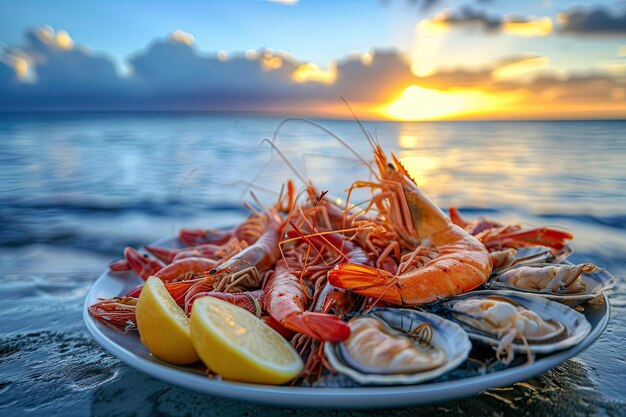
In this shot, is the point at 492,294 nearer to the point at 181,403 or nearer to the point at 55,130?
the point at 181,403

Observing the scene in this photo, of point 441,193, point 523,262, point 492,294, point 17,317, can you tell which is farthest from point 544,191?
point 17,317

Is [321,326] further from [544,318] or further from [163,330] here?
[544,318]

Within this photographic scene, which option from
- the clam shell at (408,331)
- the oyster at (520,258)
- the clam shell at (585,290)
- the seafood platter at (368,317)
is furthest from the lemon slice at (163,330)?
the oyster at (520,258)

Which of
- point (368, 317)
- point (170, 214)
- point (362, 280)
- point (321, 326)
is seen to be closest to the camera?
point (321, 326)

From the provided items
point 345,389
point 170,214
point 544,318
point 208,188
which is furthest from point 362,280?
point 208,188

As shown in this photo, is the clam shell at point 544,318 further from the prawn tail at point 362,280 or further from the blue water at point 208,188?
the blue water at point 208,188

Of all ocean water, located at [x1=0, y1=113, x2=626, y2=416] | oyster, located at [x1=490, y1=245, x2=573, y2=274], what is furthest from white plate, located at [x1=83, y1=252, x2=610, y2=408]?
oyster, located at [x1=490, y1=245, x2=573, y2=274]
